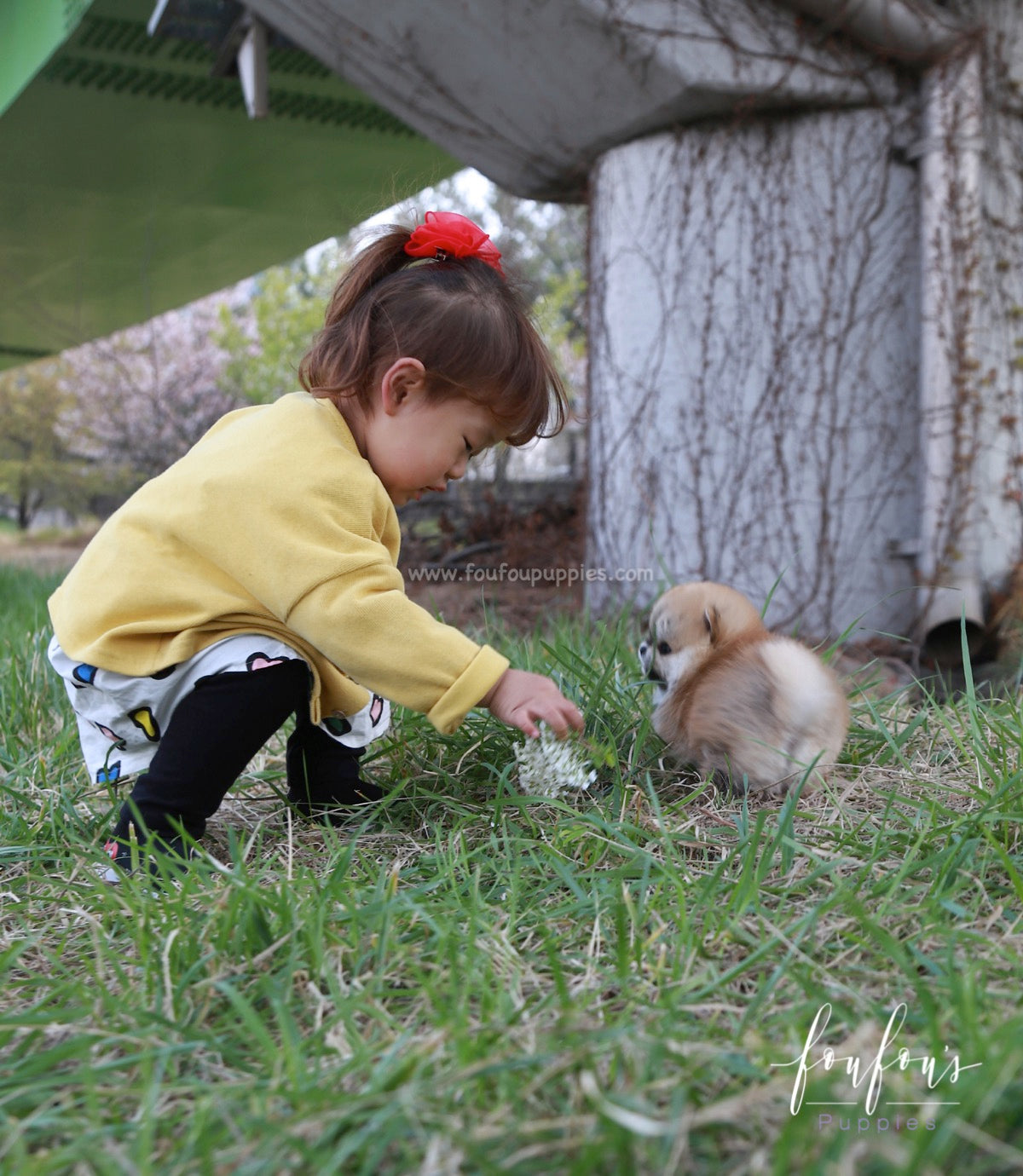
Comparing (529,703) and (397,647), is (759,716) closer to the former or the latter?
(529,703)

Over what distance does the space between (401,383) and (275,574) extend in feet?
1.57

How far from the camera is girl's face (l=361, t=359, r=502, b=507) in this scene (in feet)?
6.76

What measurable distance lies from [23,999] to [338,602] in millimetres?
756

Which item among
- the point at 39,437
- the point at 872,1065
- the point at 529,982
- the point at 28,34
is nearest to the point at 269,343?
→ the point at 39,437

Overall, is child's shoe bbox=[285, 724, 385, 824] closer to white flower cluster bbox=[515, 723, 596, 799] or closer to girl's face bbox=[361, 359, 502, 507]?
white flower cluster bbox=[515, 723, 596, 799]

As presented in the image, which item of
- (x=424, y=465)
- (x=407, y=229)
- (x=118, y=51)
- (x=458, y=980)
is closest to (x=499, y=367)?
(x=424, y=465)

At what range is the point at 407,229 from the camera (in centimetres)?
231

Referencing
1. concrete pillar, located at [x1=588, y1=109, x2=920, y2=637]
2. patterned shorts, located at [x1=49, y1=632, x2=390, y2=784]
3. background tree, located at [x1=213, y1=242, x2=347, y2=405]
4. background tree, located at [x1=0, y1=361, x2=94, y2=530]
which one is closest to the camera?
patterned shorts, located at [x1=49, y1=632, x2=390, y2=784]

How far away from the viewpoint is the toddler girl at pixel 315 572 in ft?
5.96

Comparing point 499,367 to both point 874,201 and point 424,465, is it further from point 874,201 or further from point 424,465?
point 874,201

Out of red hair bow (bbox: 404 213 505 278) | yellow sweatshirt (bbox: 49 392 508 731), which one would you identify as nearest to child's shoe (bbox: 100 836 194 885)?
yellow sweatshirt (bbox: 49 392 508 731)

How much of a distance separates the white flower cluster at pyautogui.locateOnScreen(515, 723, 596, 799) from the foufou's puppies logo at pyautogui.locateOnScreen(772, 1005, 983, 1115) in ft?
2.56

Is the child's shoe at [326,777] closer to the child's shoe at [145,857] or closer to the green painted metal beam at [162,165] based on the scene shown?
the child's shoe at [145,857]

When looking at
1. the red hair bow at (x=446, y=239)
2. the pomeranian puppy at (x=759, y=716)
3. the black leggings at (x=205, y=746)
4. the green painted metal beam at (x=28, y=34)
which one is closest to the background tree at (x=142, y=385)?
the green painted metal beam at (x=28, y=34)
